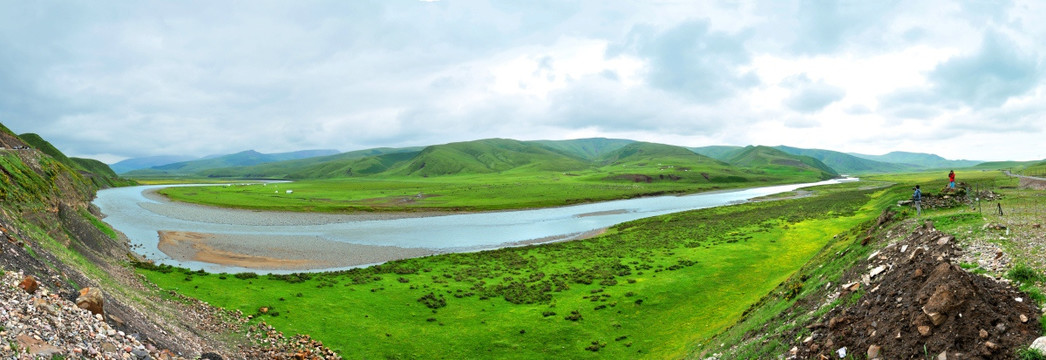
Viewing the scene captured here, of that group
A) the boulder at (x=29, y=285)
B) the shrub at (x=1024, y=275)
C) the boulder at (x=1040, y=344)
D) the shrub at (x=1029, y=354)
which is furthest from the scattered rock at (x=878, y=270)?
the boulder at (x=29, y=285)

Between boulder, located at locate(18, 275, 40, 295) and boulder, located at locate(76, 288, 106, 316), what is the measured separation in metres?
1.22

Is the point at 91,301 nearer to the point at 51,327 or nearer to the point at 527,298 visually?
the point at 51,327

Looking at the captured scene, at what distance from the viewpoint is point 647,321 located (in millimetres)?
33125

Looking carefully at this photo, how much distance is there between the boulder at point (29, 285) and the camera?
50.0 feet

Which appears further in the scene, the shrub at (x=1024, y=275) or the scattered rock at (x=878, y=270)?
the scattered rock at (x=878, y=270)

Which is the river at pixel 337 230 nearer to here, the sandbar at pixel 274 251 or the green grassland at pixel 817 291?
the sandbar at pixel 274 251

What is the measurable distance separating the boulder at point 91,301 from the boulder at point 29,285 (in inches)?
48.1

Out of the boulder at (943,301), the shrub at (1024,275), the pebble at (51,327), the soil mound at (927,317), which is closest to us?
the soil mound at (927,317)

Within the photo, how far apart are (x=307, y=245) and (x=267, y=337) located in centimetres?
5007

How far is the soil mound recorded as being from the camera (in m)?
11.4

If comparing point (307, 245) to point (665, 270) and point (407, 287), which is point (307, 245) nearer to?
point (407, 287)

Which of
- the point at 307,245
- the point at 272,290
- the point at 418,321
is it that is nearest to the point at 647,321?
the point at 418,321

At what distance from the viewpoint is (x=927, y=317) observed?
12.5 meters

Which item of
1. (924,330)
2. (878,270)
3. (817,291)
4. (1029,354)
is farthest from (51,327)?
(817,291)
